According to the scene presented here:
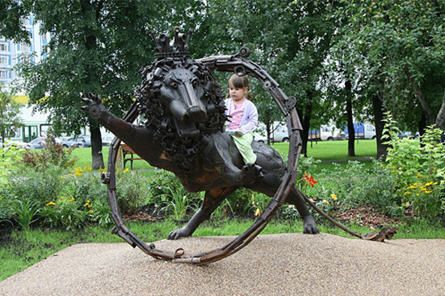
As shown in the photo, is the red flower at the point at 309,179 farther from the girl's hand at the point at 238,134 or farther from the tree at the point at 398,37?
the girl's hand at the point at 238,134

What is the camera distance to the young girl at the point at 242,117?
477 centimetres

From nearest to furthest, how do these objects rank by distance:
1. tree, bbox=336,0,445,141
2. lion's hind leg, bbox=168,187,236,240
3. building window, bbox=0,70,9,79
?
lion's hind leg, bbox=168,187,236,240, tree, bbox=336,0,445,141, building window, bbox=0,70,9,79

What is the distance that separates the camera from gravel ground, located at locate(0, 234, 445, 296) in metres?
4.26

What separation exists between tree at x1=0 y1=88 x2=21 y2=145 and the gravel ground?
3218 cm

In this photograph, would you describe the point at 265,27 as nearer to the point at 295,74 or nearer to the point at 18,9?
the point at 295,74

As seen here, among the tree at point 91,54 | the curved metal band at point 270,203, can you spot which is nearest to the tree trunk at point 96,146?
the tree at point 91,54

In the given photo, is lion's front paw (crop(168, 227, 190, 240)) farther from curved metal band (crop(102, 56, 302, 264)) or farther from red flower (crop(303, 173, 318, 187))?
red flower (crop(303, 173, 318, 187))

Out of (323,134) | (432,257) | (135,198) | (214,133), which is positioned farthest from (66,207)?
(323,134)

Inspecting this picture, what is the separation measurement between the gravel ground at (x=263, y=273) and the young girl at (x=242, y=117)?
102cm

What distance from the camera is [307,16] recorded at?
18547 mm

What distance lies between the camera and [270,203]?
4.27 metres

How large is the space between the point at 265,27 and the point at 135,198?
8263 millimetres

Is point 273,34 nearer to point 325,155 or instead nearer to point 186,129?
point 186,129

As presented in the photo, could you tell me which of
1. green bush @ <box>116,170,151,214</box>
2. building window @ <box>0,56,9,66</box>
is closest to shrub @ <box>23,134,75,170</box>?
green bush @ <box>116,170,151,214</box>
